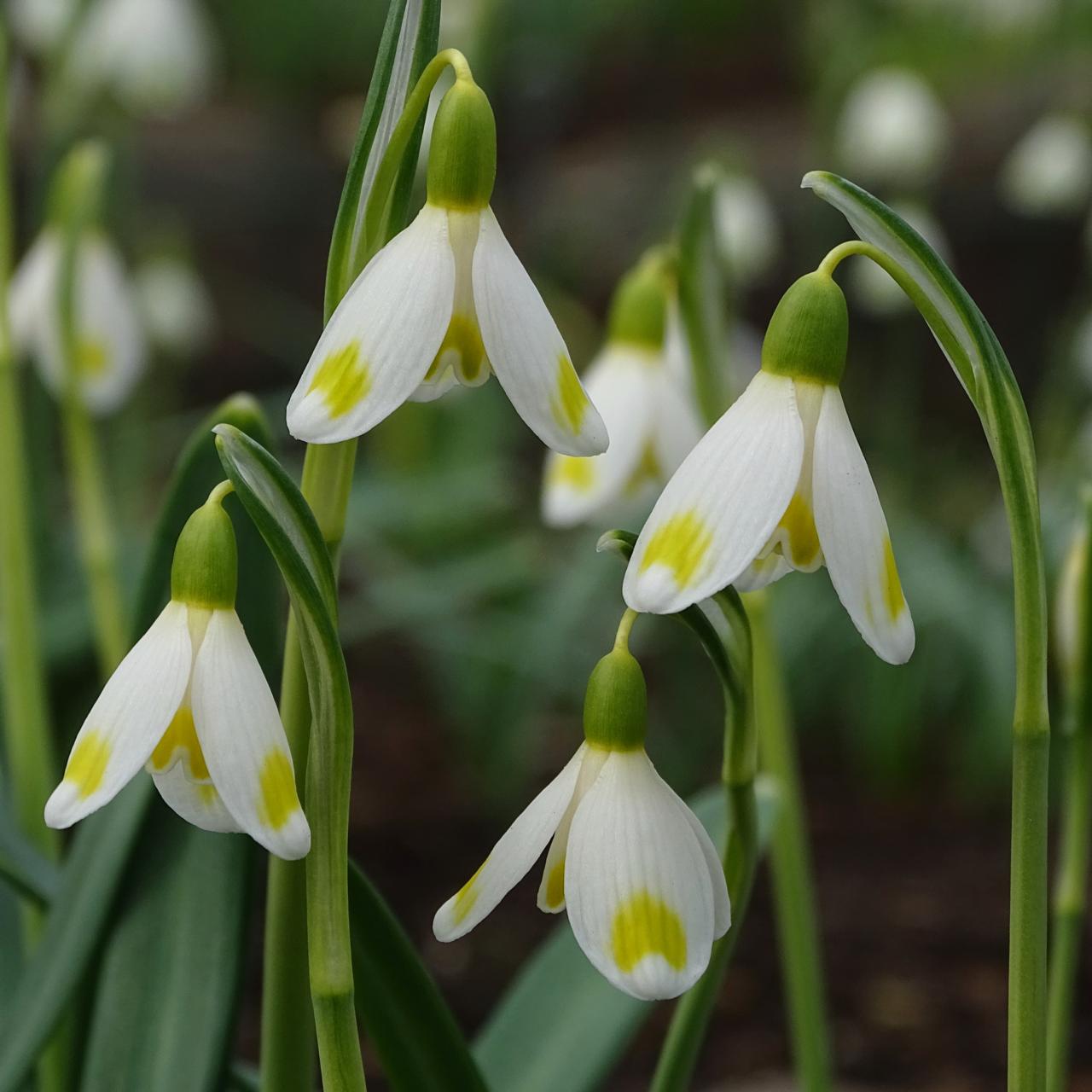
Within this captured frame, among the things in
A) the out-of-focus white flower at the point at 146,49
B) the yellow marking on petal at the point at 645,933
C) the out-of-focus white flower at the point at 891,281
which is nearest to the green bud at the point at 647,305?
the yellow marking on petal at the point at 645,933

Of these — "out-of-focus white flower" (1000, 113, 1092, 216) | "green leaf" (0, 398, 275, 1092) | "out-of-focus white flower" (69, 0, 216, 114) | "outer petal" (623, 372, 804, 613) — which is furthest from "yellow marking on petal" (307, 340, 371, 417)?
"out-of-focus white flower" (1000, 113, 1092, 216)

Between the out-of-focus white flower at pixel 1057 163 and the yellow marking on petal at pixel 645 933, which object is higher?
the out-of-focus white flower at pixel 1057 163

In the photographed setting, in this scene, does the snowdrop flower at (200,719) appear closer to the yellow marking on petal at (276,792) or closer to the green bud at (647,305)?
the yellow marking on petal at (276,792)

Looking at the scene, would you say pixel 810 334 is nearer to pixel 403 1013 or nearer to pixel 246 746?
pixel 246 746

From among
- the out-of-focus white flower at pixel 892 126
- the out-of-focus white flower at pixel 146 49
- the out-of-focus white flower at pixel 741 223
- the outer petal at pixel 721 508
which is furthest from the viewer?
the out-of-focus white flower at pixel 892 126

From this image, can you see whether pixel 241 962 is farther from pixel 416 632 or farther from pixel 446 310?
pixel 416 632

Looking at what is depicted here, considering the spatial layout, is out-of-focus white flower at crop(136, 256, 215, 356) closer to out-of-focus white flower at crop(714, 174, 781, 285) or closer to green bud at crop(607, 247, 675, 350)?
out-of-focus white flower at crop(714, 174, 781, 285)

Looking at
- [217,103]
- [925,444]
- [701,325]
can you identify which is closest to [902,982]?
[701,325]
